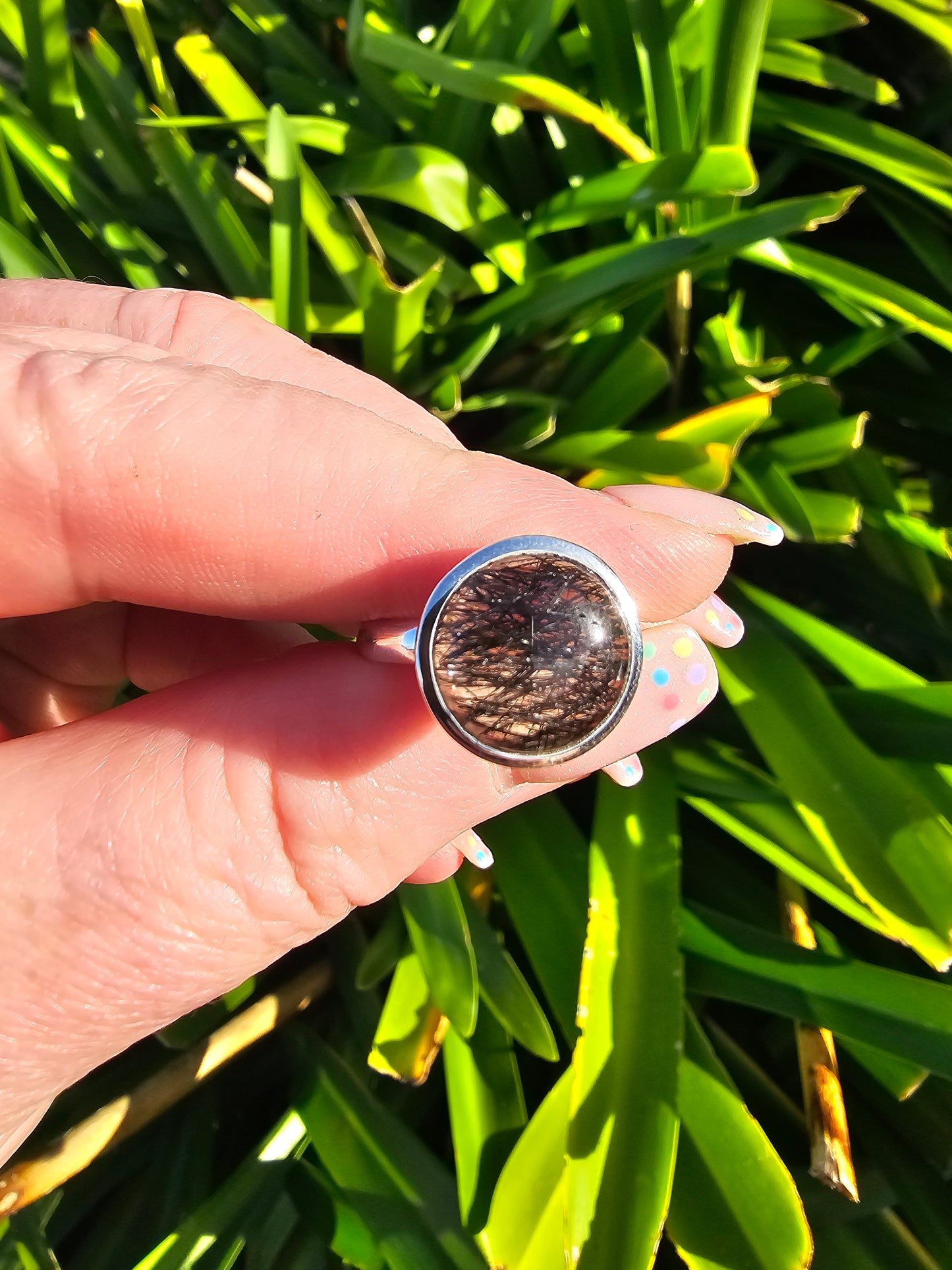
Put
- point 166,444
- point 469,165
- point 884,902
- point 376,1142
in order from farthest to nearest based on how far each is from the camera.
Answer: point 469,165 < point 376,1142 < point 884,902 < point 166,444

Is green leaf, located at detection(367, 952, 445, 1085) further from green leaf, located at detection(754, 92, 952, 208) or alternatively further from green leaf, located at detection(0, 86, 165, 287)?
green leaf, located at detection(754, 92, 952, 208)

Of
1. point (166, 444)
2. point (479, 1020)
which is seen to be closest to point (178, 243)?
point (166, 444)

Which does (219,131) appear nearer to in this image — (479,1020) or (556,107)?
(556,107)

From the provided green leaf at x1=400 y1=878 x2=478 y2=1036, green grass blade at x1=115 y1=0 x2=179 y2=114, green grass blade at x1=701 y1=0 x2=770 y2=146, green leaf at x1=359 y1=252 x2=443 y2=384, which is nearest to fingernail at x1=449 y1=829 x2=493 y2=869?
green leaf at x1=400 y1=878 x2=478 y2=1036

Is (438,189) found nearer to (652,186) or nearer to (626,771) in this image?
(652,186)

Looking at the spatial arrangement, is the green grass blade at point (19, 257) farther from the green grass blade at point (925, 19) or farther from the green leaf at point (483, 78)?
the green grass blade at point (925, 19)

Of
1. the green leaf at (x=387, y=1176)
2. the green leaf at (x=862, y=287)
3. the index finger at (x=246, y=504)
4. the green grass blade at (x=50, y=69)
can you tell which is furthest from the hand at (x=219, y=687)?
the green grass blade at (x=50, y=69)
